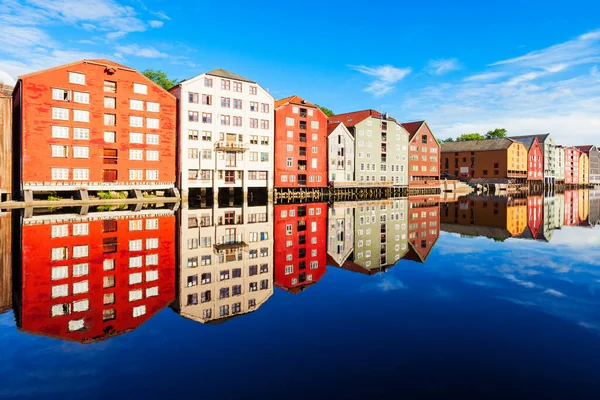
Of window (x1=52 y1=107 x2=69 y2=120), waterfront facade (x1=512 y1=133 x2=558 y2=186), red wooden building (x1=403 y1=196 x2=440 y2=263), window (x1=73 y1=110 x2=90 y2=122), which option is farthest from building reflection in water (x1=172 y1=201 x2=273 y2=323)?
waterfront facade (x1=512 y1=133 x2=558 y2=186)

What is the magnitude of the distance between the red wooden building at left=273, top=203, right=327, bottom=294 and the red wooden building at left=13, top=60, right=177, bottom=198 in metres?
27.7

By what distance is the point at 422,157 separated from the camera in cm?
9356

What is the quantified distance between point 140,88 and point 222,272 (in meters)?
43.2

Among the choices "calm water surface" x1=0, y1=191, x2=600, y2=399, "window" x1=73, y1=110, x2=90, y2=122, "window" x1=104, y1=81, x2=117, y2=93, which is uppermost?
"window" x1=104, y1=81, x2=117, y2=93

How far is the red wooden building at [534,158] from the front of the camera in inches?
4946

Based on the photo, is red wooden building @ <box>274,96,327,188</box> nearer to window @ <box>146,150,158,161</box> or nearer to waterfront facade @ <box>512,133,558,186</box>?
window @ <box>146,150,158,161</box>

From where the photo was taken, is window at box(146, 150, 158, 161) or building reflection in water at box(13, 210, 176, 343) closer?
building reflection in water at box(13, 210, 176, 343)

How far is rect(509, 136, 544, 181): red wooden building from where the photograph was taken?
412 ft

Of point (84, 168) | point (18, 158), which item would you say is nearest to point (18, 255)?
point (84, 168)

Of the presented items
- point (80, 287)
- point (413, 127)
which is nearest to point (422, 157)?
point (413, 127)

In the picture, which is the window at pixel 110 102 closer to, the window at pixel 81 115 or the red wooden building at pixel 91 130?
the red wooden building at pixel 91 130

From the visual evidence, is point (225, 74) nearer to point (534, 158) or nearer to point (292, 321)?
point (292, 321)

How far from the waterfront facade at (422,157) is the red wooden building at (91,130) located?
191 feet

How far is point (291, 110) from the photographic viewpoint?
215ft
